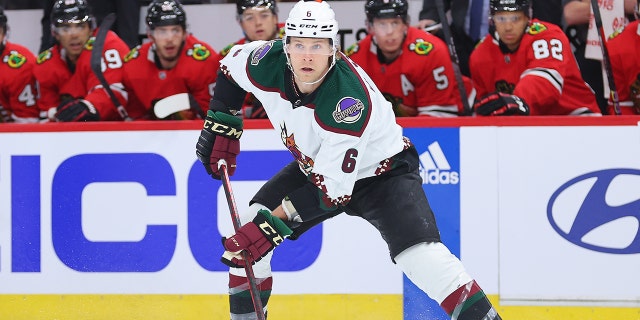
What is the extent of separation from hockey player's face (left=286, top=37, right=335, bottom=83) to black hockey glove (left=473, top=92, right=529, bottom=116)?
129 centimetres

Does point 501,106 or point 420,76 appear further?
point 420,76

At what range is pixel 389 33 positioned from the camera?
5.36m

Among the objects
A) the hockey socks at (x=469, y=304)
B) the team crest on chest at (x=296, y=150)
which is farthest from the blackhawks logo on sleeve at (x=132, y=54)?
the hockey socks at (x=469, y=304)

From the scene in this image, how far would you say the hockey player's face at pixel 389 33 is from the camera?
5332 mm

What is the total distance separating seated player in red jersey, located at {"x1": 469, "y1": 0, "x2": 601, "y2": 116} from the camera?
5121 mm

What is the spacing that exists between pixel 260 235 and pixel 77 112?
5.82ft

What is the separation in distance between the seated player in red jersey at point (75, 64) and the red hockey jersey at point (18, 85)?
0.07 meters

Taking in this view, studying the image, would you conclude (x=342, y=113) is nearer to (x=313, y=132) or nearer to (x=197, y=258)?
(x=313, y=132)

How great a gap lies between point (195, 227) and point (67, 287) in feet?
1.99

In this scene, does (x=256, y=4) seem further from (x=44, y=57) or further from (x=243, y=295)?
(x=243, y=295)

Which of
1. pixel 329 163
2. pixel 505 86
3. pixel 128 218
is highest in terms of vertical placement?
pixel 505 86

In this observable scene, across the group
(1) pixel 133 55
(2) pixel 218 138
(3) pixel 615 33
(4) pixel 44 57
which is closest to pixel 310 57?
(2) pixel 218 138

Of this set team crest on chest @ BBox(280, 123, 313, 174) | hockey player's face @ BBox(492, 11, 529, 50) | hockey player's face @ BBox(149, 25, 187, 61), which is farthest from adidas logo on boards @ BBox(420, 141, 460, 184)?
hockey player's face @ BBox(149, 25, 187, 61)

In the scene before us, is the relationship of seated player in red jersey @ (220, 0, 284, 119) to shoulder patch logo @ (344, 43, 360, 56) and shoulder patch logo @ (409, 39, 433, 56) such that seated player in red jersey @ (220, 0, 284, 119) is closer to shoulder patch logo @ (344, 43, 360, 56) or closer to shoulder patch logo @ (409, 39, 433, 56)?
shoulder patch logo @ (344, 43, 360, 56)
